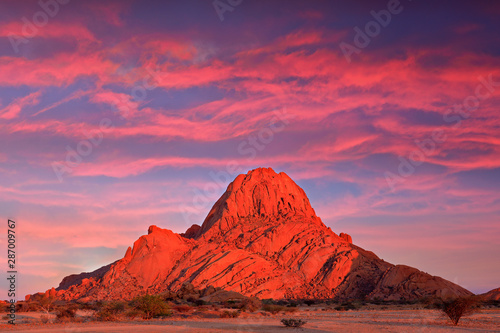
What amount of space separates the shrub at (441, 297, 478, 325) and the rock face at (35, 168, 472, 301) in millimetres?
56041

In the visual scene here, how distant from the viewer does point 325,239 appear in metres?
128

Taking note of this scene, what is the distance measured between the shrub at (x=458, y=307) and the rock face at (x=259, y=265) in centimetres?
5604

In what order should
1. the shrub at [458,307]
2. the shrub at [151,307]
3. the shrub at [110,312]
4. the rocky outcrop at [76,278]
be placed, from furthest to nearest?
the rocky outcrop at [76,278], the shrub at [151,307], the shrub at [110,312], the shrub at [458,307]

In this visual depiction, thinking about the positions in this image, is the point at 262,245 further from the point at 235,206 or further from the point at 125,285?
the point at 125,285

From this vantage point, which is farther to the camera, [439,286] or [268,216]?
[268,216]

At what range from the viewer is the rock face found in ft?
361

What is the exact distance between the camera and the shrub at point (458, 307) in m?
47.6

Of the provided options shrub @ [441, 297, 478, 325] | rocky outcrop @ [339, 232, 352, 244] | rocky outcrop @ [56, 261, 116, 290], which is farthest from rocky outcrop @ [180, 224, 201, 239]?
shrub @ [441, 297, 478, 325]

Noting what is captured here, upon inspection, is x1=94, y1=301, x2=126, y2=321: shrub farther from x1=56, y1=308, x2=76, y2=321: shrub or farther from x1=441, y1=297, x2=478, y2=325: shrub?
x1=441, y1=297, x2=478, y2=325: shrub

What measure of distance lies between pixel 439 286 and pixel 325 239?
101 feet

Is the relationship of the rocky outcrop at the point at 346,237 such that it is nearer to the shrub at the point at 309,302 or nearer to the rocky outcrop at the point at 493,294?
the rocky outcrop at the point at 493,294

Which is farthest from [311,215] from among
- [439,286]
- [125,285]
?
[125,285]

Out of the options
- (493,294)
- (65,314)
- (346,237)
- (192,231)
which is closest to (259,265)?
(346,237)

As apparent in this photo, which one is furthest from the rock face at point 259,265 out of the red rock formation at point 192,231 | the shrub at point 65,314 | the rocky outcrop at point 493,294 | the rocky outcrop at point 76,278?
Result: the shrub at point 65,314
